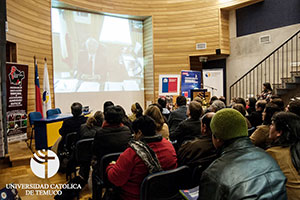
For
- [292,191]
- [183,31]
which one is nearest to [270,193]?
[292,191]

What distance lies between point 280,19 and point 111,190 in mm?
8237

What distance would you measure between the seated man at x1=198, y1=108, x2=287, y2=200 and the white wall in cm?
795

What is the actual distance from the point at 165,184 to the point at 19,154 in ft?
13.3

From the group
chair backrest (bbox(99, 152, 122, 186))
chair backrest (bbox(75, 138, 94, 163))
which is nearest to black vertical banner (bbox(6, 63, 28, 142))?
chair backrest (bbox(75, 138, 94, 163))

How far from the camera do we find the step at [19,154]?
4449 millimetres

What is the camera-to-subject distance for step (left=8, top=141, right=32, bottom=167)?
14.6ft

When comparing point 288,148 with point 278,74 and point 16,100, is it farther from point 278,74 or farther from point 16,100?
point 278,74

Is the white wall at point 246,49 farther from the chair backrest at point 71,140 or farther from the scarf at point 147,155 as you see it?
the scarf at point 147,155

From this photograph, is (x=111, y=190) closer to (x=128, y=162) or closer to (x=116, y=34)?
(x=128, y=162)

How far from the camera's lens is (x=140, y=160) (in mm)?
1741

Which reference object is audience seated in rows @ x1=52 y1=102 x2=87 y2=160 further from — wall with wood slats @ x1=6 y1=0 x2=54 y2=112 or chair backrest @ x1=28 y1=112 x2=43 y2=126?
wall with wood slats @ x1=6 y1=0 x2=54 y2=112

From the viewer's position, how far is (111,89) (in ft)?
28.8

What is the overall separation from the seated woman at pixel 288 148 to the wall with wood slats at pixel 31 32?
240 inches

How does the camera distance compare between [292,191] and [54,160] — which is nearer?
[292,191]
